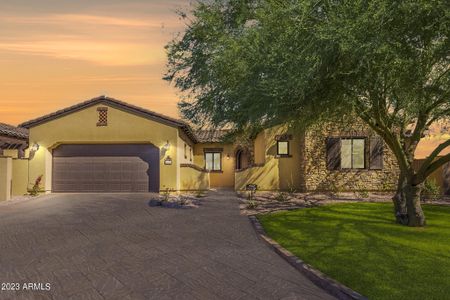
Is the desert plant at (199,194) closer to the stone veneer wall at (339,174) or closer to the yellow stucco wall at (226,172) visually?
the stone veneer wall at (339,174)

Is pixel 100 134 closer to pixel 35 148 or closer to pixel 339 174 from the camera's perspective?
pixel 35 148

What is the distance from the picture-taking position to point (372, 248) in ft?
29.4

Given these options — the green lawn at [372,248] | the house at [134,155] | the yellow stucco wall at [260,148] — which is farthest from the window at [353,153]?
the green lawn at [372,248]

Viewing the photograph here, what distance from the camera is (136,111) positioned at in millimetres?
22562

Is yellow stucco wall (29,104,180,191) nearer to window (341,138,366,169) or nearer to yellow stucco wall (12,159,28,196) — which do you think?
yellow stucco wall (12,159,28,196)

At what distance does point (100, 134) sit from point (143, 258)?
51.8ft

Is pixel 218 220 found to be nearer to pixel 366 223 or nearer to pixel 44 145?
pixel 366 223

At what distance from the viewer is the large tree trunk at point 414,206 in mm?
12180

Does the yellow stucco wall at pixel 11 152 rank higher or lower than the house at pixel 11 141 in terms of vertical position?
lower

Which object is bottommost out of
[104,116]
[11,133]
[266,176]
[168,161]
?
[266,176]

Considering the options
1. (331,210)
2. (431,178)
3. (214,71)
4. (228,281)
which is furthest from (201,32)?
(431,178)

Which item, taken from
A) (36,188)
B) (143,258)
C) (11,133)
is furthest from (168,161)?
(143,258)

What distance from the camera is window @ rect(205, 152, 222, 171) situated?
30516 mm

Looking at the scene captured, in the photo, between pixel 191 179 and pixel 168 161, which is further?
pixel 191 179
